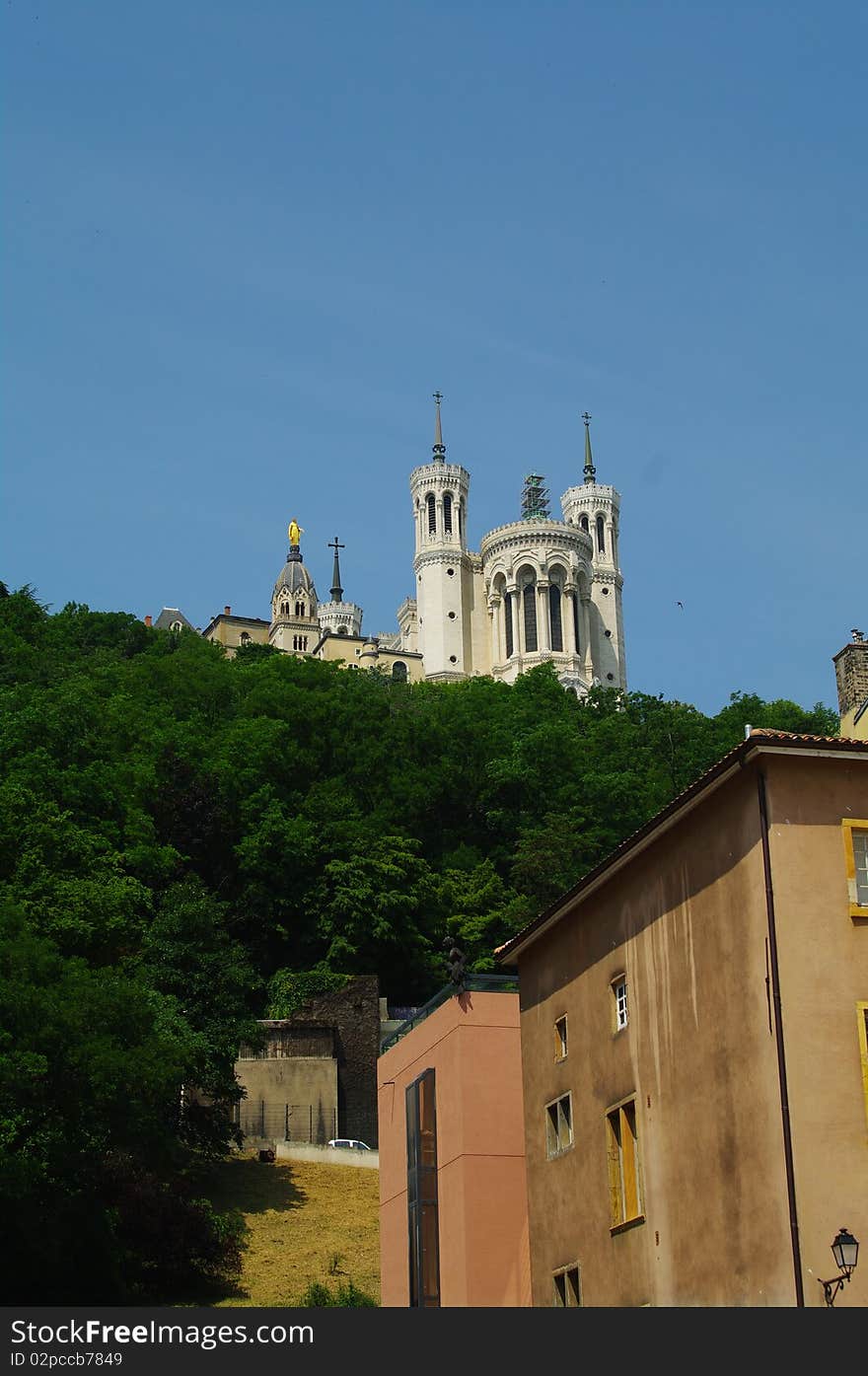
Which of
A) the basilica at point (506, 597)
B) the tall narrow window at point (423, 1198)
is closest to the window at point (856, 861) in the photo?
the tall narrow window at point (423, 1198)

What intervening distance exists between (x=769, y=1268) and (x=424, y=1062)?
11.9 meters

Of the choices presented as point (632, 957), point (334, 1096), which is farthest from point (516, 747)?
point (632, 957)

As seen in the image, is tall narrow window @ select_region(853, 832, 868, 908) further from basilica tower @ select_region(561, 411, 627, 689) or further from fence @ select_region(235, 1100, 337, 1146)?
basilica tower @ select_region(561, 411, 627, 689)

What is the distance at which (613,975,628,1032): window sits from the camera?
83.5ft

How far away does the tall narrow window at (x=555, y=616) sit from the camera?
144875 millimetres

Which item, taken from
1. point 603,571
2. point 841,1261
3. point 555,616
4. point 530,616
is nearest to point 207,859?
point 841,1261

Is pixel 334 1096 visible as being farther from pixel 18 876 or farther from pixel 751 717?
pixel 751 717

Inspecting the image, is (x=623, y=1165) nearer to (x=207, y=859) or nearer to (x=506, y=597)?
(x=207, y=859)

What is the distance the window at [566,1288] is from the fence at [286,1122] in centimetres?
2771

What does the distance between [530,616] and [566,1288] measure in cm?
12018

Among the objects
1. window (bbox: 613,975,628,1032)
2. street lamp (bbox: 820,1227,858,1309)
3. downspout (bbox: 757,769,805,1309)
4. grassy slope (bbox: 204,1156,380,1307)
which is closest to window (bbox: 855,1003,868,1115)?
downspout (bbox: 757,769,805,1309)

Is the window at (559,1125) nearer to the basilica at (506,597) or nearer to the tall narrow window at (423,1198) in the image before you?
the tall narrow window at (423,1198)

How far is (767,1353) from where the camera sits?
1847 centimetres

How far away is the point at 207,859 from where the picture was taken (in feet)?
218
